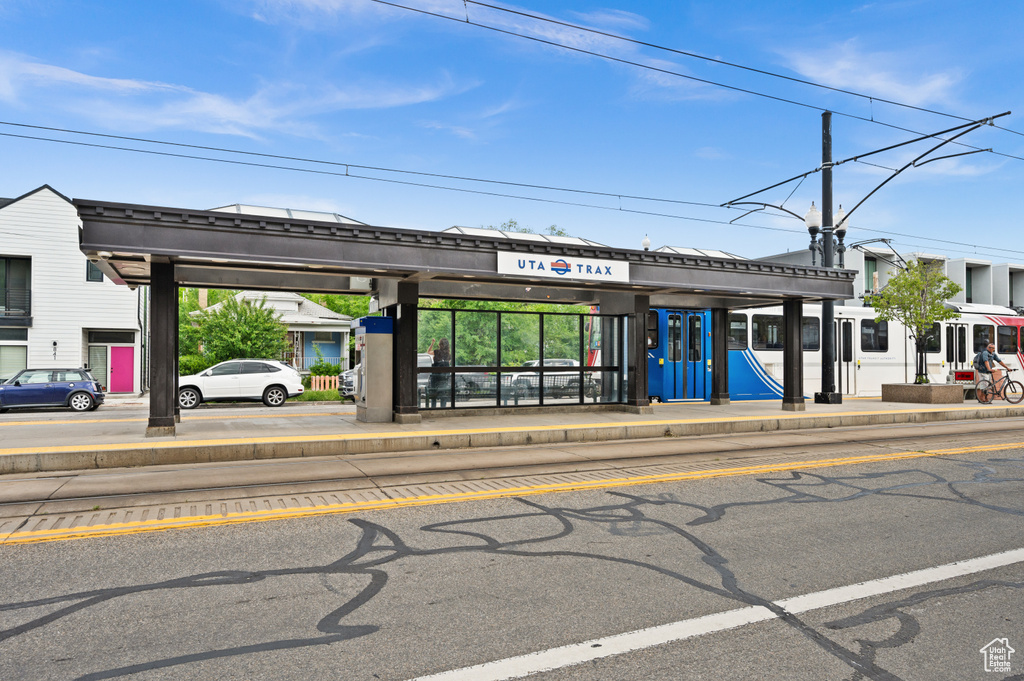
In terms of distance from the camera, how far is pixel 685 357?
2014cm

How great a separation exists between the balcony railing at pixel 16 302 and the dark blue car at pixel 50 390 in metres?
9.13

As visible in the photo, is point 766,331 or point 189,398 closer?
point 766,331

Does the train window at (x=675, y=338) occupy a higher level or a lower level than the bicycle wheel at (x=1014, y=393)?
higher

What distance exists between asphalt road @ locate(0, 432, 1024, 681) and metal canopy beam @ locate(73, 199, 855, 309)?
6.73m

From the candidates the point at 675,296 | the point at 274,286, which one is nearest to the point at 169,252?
the point at 274,286

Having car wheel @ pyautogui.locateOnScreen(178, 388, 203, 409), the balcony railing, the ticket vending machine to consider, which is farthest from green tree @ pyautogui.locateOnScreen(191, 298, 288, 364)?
the ticket vending machine

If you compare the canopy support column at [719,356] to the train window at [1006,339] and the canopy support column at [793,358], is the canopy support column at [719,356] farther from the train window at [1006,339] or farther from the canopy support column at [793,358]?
the train window at [1006,339]

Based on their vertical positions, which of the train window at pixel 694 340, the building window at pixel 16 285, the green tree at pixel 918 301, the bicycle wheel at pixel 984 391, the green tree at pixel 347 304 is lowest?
the bicycle wheel at pixel 984 391

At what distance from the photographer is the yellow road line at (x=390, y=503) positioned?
19.6 feet

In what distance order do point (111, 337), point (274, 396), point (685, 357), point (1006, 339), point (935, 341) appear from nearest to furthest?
1. point (685, 357)
2. point (274, 396)
3. point (935, 341)
4. point (1006, 339)
5. point (111, 337)

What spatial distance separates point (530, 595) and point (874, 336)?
23268 mm

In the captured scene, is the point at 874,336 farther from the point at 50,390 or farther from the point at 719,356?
the point at 50,390

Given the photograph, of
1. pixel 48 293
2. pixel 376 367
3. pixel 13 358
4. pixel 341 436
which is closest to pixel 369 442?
pixel 341 436

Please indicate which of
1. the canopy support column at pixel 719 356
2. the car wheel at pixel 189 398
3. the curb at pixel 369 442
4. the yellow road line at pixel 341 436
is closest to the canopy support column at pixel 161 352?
the yellow road line at pixel 341 436
